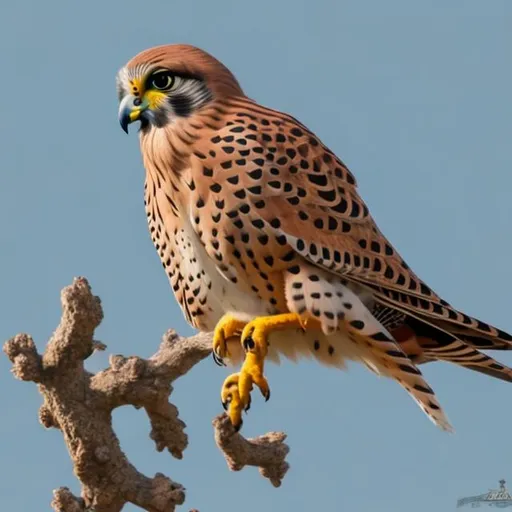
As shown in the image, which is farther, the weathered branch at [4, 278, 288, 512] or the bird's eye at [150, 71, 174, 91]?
the bird's eye at [150, 71, 174, 91]

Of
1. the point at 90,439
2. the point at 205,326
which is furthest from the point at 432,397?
the point at 90,439

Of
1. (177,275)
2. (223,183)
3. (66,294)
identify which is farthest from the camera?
(177,275)

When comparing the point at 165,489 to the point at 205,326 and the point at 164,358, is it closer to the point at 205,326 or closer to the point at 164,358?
the point at 164,358

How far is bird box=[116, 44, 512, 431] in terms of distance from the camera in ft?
28.1

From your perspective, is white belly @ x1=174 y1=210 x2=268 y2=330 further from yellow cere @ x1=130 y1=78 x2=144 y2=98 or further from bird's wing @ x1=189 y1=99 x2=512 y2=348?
yellow cere @ x1=130 y1=78 x2=144 y2=98

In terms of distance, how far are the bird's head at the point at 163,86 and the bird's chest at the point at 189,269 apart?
0.48 meters

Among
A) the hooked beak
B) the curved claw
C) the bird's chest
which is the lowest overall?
the curved claw

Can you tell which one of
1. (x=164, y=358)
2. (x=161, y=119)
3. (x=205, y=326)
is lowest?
(x=164, y=358)

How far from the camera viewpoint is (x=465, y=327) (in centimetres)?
924

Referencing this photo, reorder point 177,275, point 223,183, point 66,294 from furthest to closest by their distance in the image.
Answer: point 177,275 < point 223,183 < point 66,294

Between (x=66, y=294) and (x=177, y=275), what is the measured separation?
1.57 metres

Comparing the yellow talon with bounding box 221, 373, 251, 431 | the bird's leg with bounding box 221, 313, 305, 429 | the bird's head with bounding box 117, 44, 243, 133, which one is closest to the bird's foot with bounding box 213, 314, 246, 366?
the bird's leg with bounding box 221, 313, 305, 429

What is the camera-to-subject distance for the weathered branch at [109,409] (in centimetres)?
796

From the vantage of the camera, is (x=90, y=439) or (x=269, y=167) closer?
(x=90, y=439)
